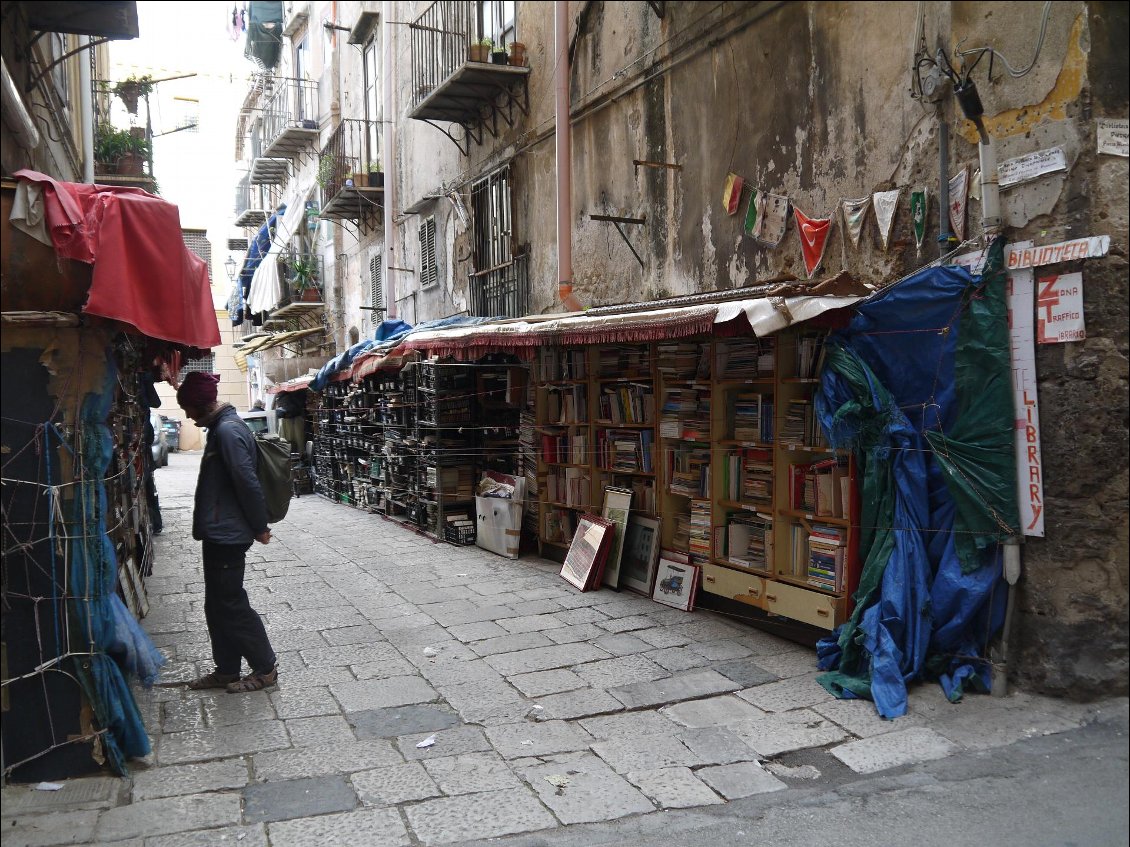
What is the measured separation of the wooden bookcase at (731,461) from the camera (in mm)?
6289

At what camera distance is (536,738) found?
194 inches

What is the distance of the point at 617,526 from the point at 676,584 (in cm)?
101

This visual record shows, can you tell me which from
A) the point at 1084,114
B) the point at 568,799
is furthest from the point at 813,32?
the point at 568,799

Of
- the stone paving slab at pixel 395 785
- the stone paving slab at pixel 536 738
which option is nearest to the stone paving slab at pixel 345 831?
the stone paving slab at pixel 395 785

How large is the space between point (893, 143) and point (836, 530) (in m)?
2.69

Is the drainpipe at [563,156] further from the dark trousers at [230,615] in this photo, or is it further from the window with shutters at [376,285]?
the window with shutters at [376,285]

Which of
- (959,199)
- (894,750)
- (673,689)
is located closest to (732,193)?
(959,199)

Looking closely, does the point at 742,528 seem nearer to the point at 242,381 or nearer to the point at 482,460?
the point at 482,460

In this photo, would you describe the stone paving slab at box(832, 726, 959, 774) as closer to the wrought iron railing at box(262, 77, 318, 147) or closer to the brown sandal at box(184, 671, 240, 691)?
the brown sandal at box(184, 671, 240, 691)

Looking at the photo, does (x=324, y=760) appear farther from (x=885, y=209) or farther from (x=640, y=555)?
(x=885, y=209)

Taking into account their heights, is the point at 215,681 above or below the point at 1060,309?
below

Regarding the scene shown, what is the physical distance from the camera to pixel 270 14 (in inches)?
1044

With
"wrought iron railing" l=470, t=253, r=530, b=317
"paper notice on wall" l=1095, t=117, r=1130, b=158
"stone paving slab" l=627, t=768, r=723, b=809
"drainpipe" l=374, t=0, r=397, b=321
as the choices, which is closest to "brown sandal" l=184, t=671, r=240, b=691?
"stone paving slab" l=627, t=768, r=723, b=809

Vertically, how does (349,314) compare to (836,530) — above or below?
above
